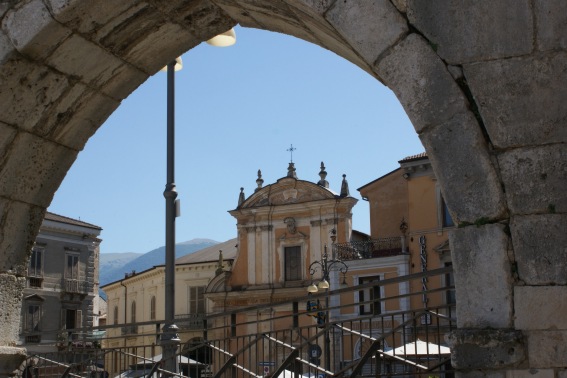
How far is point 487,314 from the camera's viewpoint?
3.71 metres

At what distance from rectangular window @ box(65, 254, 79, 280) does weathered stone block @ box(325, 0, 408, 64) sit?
42177mm

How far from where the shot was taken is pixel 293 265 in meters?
43.7

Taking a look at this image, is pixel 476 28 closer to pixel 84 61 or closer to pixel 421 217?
pixel 84 61

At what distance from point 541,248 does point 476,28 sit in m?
1.03

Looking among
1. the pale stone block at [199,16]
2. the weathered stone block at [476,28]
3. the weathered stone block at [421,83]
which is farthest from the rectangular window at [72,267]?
the weathered stone block at [476,28]

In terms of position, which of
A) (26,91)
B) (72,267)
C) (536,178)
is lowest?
(536,178)

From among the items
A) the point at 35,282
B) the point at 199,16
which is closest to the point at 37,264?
the point at 35,282

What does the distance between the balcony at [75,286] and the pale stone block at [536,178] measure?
4242cm

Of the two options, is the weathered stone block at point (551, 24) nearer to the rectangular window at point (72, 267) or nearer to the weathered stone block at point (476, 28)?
the weathered stone block at point (476, 28)

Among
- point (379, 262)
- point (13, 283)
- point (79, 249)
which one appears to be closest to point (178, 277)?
point (79, 249)

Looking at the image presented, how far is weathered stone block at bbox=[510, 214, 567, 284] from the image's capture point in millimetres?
3680

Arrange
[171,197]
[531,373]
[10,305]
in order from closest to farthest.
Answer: [531,373] < [10,305] < [171,197]

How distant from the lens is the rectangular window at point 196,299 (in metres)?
49.7

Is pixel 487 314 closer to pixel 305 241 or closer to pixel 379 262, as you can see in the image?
pixel 379 262
